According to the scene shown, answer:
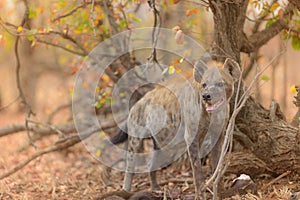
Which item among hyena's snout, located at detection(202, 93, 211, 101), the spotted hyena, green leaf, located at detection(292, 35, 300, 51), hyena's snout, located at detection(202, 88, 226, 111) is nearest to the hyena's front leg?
the spotted hyena

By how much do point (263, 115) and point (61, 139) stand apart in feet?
10.9

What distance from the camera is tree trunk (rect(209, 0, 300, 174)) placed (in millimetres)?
5719

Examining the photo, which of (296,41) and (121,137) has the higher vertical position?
(296,41)

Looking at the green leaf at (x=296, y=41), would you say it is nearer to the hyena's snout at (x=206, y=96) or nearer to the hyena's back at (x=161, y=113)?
the hyena's back at (x=161, y=113)

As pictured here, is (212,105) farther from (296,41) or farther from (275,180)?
(296,41)

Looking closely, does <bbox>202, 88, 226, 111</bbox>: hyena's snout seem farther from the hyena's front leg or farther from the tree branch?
the tree branch

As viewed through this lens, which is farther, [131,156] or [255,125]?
[131,156]

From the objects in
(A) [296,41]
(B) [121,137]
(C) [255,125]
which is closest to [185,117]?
(C) [255,125]

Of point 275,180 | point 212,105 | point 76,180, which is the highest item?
point 212,105

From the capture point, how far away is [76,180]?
7.48m

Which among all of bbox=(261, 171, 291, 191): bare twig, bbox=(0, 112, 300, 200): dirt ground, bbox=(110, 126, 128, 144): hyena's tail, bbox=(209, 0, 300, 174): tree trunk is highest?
bbox=(209, 0, 300, 174): tree trunk

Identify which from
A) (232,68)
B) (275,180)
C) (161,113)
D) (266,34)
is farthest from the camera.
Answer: (266,34)

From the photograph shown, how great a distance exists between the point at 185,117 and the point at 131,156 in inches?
50.8

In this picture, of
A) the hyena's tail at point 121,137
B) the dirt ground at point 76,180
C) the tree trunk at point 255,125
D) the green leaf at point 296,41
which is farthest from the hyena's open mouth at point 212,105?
the hyena's tail at point 121,137
